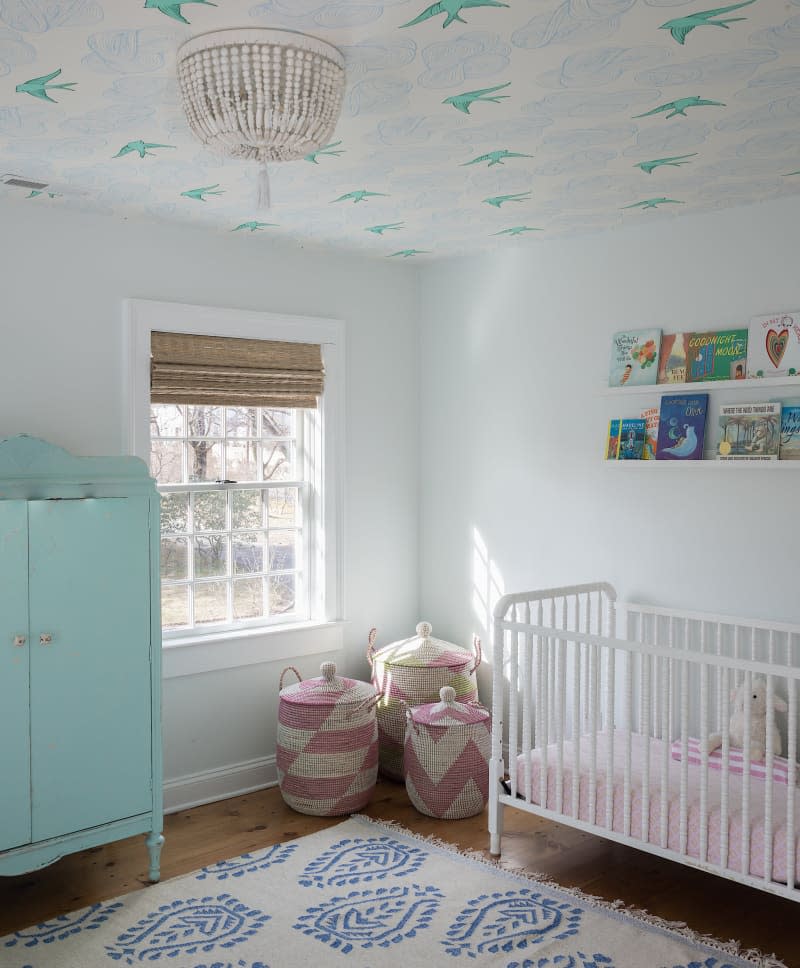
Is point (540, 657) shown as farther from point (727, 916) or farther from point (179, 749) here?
point (179, 749)

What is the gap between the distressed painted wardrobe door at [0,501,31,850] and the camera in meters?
2.89

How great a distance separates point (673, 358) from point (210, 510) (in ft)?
6.54

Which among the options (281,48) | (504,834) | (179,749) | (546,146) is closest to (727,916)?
(504,834)

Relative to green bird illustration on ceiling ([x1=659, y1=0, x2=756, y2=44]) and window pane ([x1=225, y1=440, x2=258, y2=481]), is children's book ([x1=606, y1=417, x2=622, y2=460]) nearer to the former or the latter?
window pane ([x1=225, y1=440, x2=258, y2=481])

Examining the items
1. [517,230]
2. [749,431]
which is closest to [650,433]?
[749,431]

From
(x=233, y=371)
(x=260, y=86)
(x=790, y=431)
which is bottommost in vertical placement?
(x=790, y=431)

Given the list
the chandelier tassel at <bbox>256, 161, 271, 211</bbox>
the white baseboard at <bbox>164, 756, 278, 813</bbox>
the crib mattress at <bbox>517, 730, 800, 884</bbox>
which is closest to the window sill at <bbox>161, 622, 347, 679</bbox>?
the white baseboard at <bbox>164, 756, 278, 813</bbox>

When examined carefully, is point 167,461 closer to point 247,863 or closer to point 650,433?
point 247,863

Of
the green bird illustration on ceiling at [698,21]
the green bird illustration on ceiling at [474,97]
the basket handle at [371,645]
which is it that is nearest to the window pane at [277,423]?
the basket handle at [371,645]

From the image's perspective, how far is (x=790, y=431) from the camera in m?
3.30

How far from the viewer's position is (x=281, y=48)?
6.66 feet

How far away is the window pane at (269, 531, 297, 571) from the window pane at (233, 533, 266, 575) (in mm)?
50

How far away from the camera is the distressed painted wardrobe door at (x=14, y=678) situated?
114 inches

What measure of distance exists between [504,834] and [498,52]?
2715 mm
